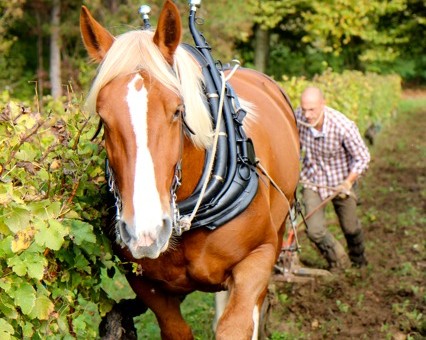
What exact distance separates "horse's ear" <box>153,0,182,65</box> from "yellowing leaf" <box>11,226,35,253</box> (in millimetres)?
1078

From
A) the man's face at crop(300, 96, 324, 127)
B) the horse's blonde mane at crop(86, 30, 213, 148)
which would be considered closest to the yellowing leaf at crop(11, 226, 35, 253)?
the horse's blonde mane at crop(86, 30, 213, 148)

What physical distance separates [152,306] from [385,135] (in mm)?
18053

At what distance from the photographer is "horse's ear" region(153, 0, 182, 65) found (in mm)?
3480

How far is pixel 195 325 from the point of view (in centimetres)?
619

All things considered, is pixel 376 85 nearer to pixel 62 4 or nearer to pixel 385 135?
pixel 385 135

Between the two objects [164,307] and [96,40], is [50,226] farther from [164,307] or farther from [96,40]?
[164,307]

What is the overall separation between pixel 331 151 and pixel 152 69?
4.28 metres

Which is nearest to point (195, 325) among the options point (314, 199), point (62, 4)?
point (314, 199)

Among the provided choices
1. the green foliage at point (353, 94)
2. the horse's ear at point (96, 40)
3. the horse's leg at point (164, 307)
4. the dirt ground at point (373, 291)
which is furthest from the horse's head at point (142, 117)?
the green foliage at point (353, 94)

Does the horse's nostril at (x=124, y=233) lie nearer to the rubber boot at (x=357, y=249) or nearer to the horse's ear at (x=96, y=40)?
the horse's ear at (x=96, y=40)

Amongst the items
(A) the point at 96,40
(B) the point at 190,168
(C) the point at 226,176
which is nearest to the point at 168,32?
(A) the point at 96,40

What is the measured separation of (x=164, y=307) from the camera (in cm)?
432

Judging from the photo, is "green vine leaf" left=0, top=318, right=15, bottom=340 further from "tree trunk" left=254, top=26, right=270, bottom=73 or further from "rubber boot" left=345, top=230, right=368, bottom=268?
"tree trunk" left=254, top=26, right=270, bottom=73

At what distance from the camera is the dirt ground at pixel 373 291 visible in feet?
19.5
